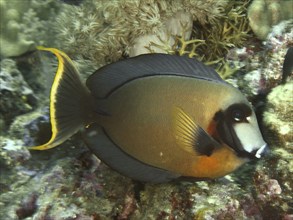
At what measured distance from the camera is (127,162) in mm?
2088

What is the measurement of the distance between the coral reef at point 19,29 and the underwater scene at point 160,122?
98 cm

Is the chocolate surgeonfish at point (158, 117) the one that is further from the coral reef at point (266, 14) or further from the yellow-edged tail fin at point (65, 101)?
the coral reef at point (266, 14)

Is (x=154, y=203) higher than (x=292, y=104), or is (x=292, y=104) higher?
(x=292, y=104)

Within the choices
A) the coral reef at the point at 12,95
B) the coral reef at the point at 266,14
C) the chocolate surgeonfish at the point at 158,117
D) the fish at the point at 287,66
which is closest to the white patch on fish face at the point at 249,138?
the chocolate surgeonfish at the point at 158,117

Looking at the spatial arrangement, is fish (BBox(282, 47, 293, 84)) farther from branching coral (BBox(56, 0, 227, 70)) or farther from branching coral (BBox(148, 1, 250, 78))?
branching coral (BBox(56, 0, 227, 70))

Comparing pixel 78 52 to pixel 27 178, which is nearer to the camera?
pixel 27 178

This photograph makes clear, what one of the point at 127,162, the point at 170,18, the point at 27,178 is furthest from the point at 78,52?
the point at 127,162

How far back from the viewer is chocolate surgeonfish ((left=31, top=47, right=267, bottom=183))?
74.4 inches

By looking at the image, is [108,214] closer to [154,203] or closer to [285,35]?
[154,203]

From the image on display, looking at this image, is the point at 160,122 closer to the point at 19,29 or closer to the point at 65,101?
the point at 65,101

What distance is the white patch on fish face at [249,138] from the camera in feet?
6.09

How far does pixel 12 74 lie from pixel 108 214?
2106 millimetres

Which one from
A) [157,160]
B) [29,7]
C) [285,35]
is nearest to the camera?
[157,160]

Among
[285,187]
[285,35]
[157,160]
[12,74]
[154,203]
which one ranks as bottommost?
[12,74]
